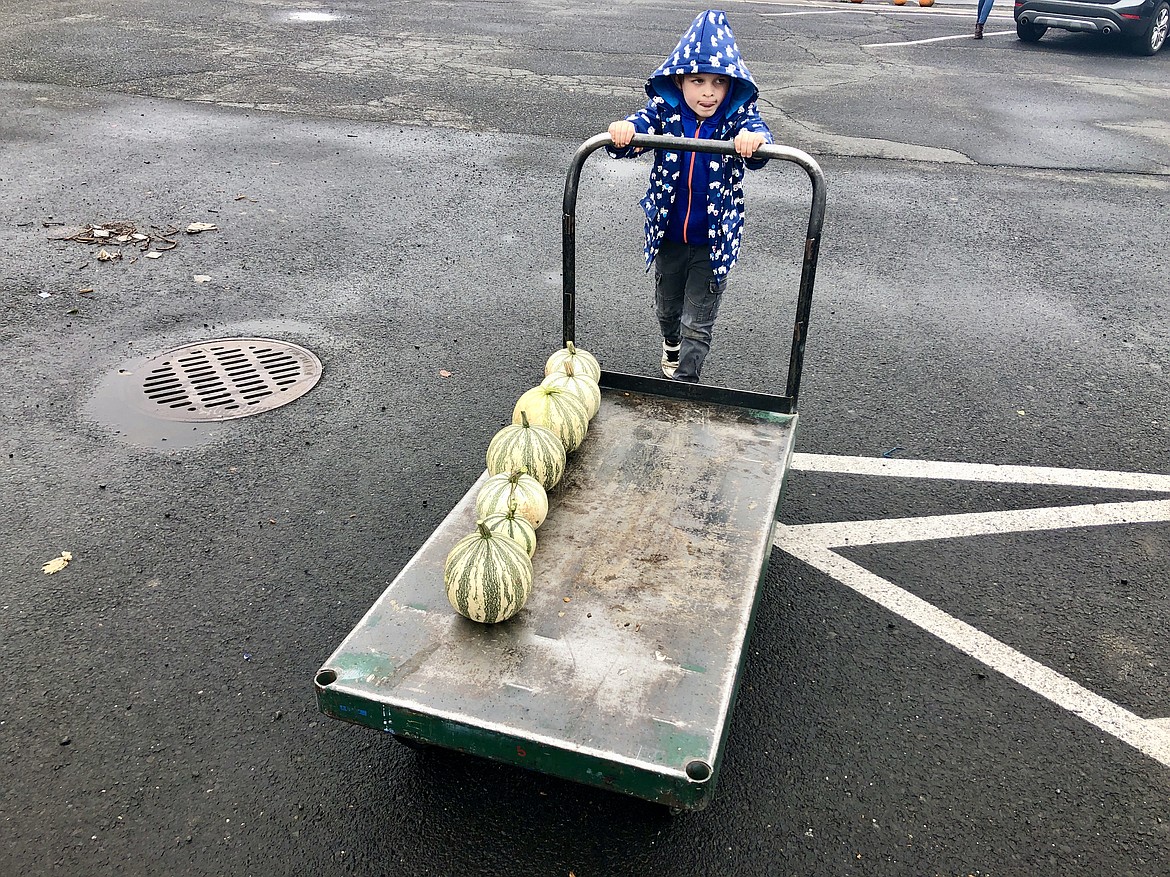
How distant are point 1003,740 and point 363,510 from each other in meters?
2.91

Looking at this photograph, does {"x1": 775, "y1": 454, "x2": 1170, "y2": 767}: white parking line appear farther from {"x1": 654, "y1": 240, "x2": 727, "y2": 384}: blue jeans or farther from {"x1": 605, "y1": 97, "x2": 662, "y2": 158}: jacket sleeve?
{"x1": 605, "y1": 97, "x2": 662, "y2": 158}: jacket sleeve

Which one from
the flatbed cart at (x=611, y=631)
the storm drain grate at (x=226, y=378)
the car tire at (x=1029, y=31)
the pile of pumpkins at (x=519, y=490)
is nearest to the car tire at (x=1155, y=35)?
the car tire at (x=1029, y=31)

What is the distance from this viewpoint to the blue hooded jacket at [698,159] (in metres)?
4.41

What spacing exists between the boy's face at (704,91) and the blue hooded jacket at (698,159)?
52 mm

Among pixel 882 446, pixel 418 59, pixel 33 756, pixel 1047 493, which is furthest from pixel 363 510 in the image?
pixel 418 59

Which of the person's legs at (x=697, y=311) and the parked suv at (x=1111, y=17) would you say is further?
Answer: the parked suv at (x=1111, y=17)

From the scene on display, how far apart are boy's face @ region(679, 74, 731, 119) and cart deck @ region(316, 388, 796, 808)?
5.78ft

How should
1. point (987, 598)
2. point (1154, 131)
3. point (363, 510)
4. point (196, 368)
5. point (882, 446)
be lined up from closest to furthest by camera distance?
point (987, 598) → point (363, 510) → point (882, 446) → point (196, 368) → point (1154, 131)

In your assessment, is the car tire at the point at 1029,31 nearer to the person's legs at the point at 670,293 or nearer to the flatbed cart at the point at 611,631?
the person's legs at the point at 670,293

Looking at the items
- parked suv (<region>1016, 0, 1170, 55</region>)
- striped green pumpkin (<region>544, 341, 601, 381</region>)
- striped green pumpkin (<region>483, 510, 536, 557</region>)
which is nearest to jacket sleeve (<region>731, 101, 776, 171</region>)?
striped green pumpkin (<region>544, 341, 601, 381</region>)

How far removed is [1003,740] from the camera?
3.31 meters

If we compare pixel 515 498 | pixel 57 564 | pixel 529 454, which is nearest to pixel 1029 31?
pixel 529 454

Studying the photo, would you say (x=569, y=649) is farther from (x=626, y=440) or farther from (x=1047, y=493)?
(x=1047, y=493)

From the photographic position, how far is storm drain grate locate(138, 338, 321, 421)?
5.17 m
